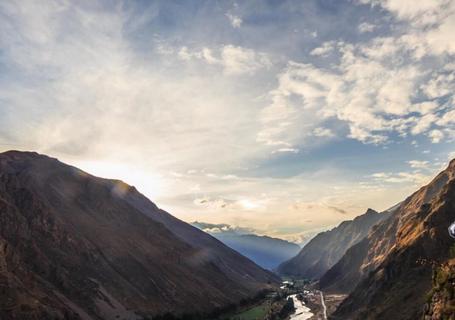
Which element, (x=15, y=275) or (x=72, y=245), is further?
(x=72, y=245)

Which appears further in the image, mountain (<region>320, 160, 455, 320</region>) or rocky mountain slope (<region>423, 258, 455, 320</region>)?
mountain (<region>320, 160, 455, 320</region>)

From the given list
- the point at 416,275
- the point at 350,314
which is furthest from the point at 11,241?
the point at 416,275

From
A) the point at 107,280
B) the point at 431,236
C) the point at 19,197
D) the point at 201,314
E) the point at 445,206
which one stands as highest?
the point at 19,197

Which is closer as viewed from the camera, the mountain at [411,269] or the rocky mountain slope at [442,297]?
the rocky mountain slope at [442,297]

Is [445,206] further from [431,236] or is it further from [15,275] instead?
[15,275]

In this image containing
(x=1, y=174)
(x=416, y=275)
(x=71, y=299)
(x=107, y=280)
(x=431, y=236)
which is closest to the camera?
(x=416, y=275)

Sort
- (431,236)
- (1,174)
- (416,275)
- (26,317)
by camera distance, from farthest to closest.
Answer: (1,174)
(431,236)
(416,275)
(26,317)

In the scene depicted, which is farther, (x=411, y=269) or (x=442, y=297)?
(x=411, y=269)

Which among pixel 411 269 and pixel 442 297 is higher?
pixel 411 269

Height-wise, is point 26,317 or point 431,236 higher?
point 431,236
